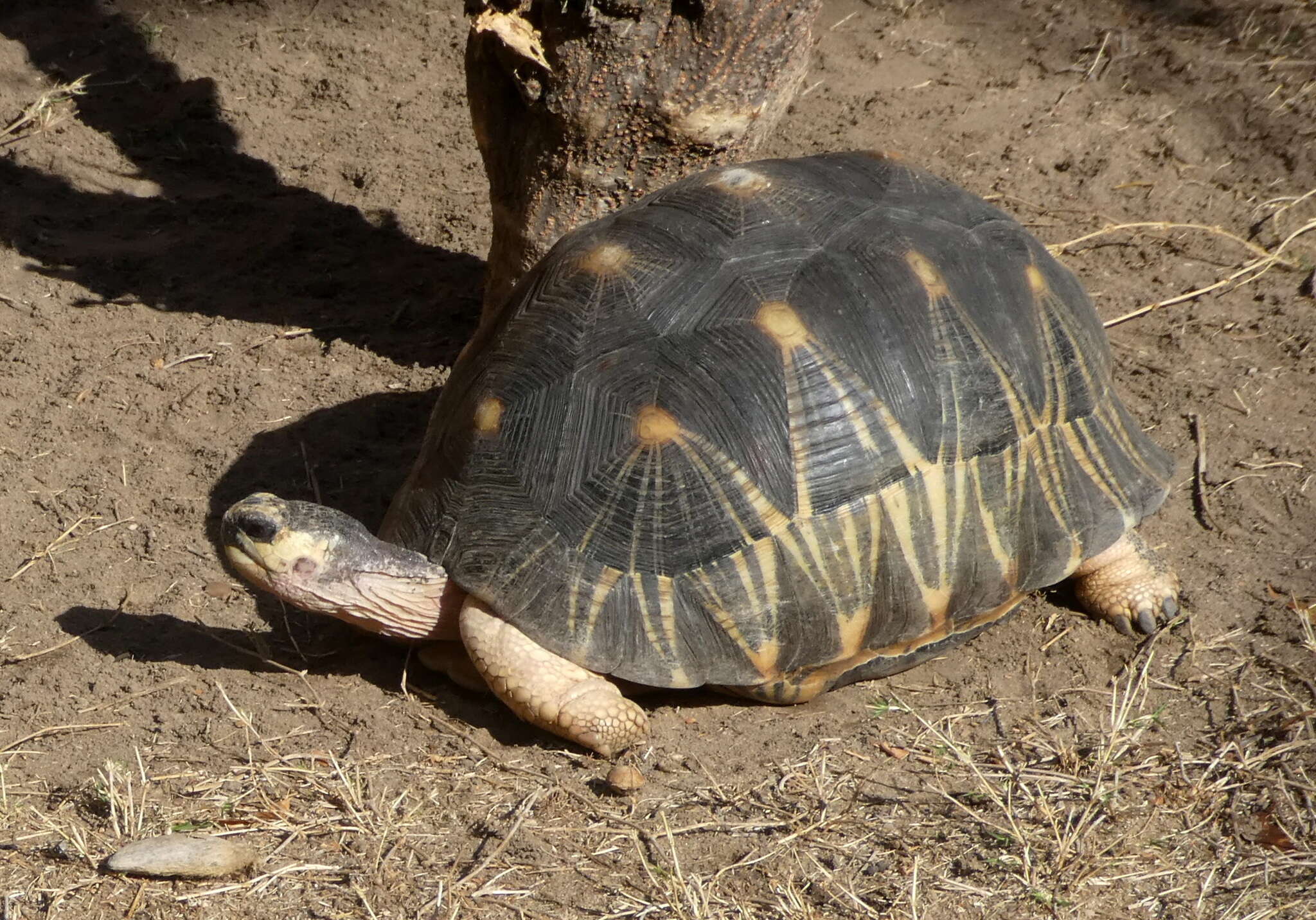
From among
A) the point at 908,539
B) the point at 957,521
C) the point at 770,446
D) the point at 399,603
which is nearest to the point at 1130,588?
the point at 957,521

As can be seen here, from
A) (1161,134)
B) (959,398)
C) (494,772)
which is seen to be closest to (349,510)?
(494,772)

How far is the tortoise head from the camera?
3230 mm

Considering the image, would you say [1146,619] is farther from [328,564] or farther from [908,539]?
[328,564]

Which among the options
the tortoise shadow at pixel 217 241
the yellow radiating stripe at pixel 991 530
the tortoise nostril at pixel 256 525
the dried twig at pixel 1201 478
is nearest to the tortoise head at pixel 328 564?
the tortoise nostril at pixel 256 525

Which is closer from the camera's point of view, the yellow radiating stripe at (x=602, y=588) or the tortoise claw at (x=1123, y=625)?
the yellow radiating stripe at (x=602, y=588)

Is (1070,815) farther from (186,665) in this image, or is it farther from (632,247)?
(186,665)

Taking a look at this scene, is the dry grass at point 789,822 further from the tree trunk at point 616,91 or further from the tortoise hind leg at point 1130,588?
the tree trunk at point 616,91

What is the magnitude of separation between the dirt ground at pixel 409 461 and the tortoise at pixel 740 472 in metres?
0.30

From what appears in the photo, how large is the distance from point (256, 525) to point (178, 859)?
34.6 inches

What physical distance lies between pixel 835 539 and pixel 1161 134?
3696 mm

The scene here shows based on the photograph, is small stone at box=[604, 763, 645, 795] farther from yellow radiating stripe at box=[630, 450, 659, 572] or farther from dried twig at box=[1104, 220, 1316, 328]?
dried twig at box=[1104, 220, 1316, 328]

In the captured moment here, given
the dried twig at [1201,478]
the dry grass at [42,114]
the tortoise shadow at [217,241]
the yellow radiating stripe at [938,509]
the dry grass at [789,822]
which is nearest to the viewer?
the dry grass at [789,822]

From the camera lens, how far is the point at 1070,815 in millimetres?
2859

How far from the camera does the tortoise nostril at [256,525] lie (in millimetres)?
3193
